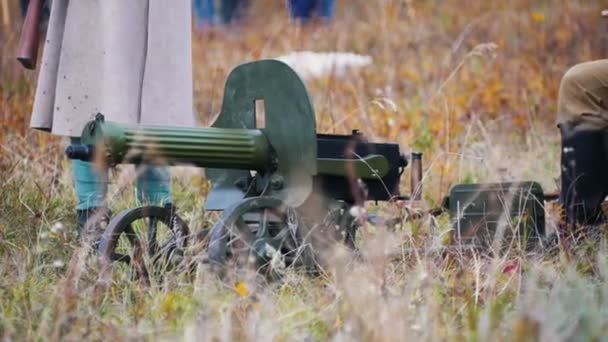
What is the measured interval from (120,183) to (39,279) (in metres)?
1.19

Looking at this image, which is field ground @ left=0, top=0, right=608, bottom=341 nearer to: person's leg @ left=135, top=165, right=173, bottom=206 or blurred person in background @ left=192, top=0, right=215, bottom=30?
person's leg @ left=135, top=165, right=173, bottom=206

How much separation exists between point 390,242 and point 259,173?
1.48ft

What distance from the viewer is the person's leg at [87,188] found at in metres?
3.85

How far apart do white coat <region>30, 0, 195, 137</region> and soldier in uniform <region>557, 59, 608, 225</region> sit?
128cm

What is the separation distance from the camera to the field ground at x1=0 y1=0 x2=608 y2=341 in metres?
2.68

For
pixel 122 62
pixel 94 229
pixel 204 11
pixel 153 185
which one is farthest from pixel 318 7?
pixel 94 229

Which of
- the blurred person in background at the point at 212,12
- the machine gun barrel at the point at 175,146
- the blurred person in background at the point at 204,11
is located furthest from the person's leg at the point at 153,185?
the blurred person in background at the point at 204,11

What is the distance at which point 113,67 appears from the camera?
379cm

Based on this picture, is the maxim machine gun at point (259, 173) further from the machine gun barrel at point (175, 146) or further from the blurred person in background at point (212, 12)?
the blurred person in background at point (212, 12)

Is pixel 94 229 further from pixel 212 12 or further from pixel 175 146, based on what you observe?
pixel 212 12

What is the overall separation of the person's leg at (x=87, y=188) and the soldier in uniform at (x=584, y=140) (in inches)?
60.5

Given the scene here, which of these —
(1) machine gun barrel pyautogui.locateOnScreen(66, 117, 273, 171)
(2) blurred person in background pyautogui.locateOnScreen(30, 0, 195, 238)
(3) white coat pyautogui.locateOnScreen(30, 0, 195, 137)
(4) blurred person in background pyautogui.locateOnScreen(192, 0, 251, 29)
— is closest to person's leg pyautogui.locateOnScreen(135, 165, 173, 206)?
(2) blurred person in background pyautogui.locateOnScreen(30, 0, 195, 238)

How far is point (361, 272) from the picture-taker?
310 centimetres

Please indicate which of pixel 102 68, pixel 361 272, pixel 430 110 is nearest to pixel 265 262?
pixel 361 272
